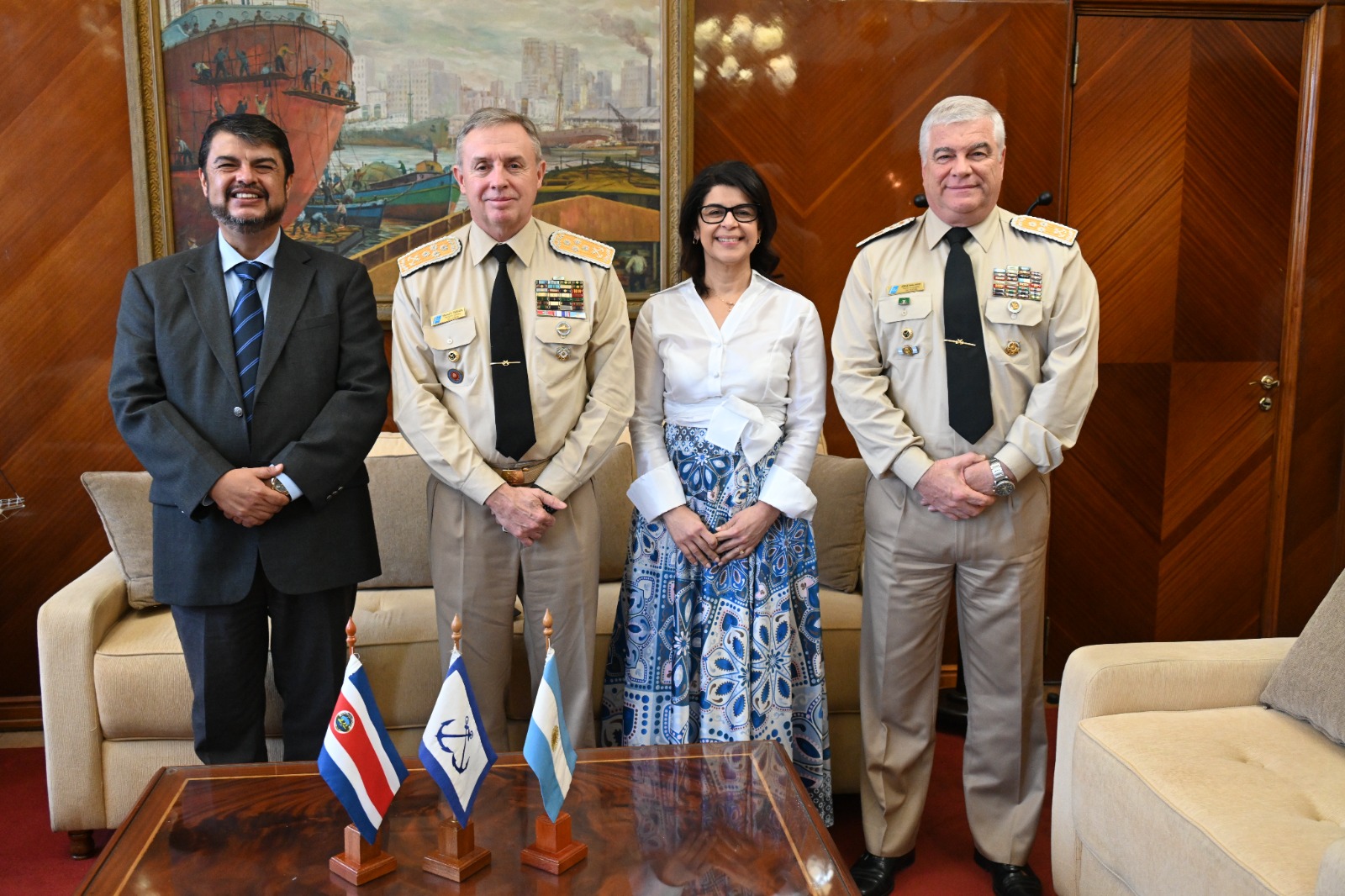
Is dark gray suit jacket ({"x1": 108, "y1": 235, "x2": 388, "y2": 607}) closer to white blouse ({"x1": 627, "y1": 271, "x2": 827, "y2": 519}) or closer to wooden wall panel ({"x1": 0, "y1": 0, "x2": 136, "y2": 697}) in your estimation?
white blouse ({"x1": 627, "y1": 271, "x2": 827, "y2": 519})

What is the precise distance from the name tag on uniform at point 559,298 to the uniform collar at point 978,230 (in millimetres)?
843

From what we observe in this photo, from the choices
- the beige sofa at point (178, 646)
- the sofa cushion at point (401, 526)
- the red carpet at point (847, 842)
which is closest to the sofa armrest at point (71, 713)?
the beige sofa at point (178, 646)

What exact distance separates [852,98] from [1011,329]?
1.50 metres

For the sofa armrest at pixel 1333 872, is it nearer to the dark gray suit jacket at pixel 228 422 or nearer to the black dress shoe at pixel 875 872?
the black dress shoe at pixel 875 872

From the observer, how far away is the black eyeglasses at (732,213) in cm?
259

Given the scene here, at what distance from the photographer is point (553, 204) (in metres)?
3.62

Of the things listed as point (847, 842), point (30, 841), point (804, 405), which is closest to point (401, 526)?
point (30, 841)

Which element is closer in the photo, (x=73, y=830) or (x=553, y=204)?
(x=73, y=830)

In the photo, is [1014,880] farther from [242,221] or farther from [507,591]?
[242,221]

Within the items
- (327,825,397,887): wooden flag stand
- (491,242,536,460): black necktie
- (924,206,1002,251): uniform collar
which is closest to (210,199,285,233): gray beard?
(491,242,536,460): black necktie

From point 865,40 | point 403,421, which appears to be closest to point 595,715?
point 403,421

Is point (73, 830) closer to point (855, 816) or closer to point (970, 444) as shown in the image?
point (855, 816)

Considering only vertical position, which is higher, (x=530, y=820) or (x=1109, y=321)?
(x=1109, y=321)

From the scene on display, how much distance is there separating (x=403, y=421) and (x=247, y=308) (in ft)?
1.40
